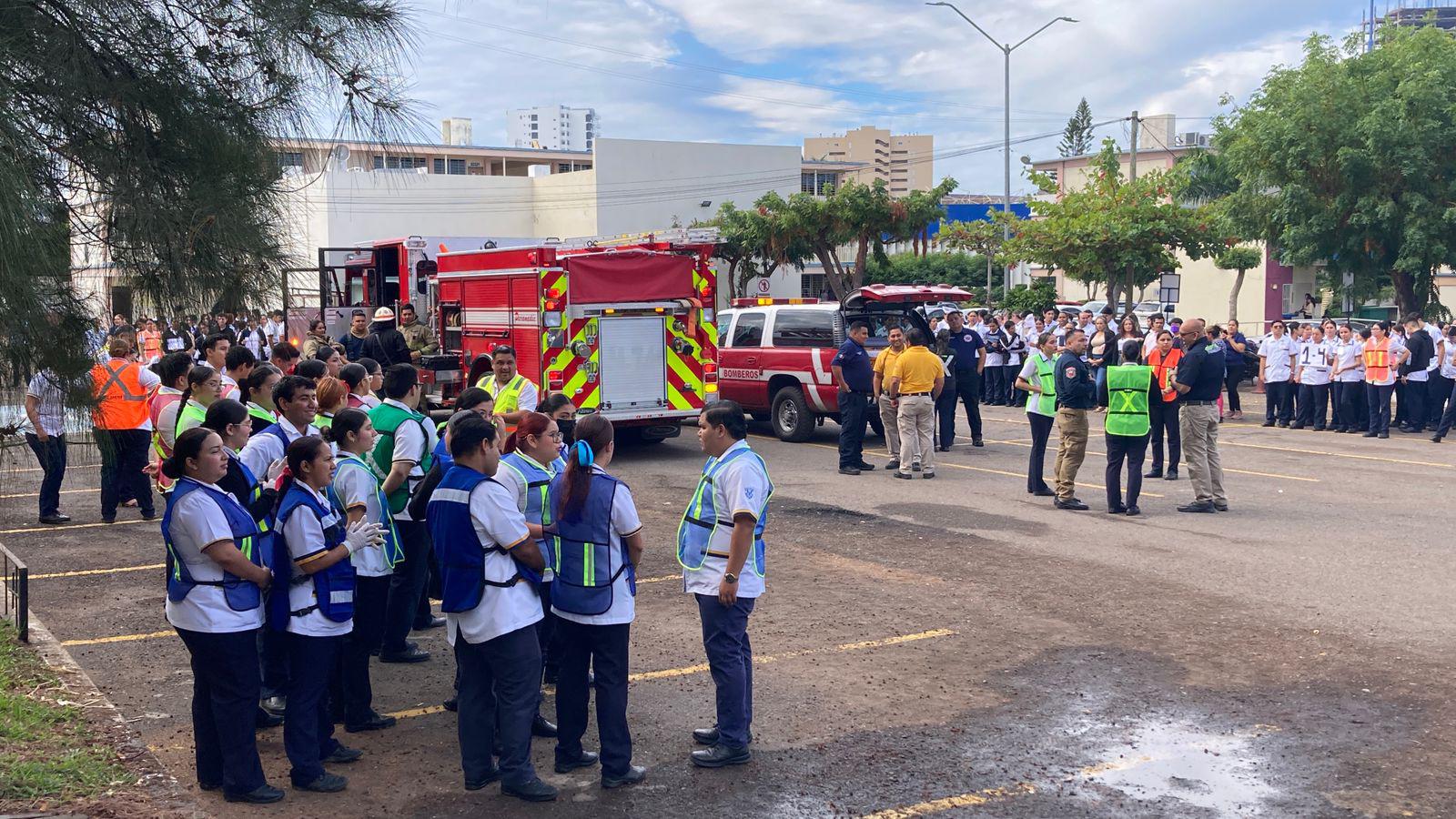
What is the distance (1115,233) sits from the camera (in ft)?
97.0

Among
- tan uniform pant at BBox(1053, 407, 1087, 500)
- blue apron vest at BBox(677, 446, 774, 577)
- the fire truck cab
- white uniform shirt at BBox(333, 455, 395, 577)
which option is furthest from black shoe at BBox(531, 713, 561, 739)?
the fire truck cab

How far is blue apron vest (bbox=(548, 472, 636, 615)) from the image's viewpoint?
18.0 ft

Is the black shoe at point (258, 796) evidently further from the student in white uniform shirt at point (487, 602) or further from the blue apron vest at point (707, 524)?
the blue apron vest at point (707, 524)

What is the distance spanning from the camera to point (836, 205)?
122 ft

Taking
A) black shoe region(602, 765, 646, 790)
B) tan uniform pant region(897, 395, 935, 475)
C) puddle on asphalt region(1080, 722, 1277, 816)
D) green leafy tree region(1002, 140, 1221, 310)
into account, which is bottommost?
puddle on asphalt region(1080, 722, 1277, 816)

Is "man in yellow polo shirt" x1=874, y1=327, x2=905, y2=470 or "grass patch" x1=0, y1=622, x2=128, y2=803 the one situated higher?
"man in yellow polo shirt" x1=874, y1=327, x2=905, y2=470

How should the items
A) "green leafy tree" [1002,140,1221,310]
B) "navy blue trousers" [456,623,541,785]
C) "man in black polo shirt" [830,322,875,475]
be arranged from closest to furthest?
"navy blue trousers" [456,623,541,785] < "man in black polo shirt" [830,322,875,475] < "green leafy tree" [1002,140,1221,310]

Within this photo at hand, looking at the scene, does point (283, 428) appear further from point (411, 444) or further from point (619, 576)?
point (619, 576)

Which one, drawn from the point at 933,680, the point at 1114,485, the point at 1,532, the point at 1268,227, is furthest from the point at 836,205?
the point at 933,680

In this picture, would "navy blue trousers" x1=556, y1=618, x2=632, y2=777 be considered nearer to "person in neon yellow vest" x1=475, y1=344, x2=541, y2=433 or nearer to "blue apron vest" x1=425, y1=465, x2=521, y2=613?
"blue apron vest" x1=425, y1=465, x2=521, y2=613

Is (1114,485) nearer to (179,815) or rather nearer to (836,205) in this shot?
(179,815)

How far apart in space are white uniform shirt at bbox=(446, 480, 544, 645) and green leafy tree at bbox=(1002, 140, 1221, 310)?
26.5 metres

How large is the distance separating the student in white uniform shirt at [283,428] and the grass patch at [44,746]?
4.90 feet

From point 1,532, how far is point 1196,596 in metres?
10.3
